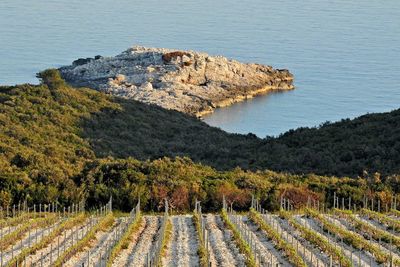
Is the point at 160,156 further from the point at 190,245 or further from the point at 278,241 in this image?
the point at 278,241

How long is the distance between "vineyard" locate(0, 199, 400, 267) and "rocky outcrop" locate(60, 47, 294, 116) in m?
43.0

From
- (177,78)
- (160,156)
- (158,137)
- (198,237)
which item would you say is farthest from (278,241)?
(177,78)

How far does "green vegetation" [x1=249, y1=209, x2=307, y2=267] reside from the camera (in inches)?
673

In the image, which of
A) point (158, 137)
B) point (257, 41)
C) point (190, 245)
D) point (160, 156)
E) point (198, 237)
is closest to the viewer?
point (190, 245)

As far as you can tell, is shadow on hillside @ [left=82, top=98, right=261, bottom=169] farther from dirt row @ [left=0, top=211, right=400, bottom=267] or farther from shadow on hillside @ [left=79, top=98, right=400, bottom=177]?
dirt row @ [left=0, top=211, right=400, bottom=267]

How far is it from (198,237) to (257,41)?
89.8 meters

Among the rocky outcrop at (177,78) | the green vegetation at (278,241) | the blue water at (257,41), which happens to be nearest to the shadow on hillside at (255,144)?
the green vegetation at (278,241)

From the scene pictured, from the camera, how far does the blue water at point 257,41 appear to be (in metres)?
74.8

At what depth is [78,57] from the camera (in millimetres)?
92250

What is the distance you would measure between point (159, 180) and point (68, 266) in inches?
415

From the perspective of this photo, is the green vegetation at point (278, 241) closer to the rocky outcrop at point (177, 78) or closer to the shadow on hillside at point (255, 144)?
the shadow on hillside at point (255, 144)

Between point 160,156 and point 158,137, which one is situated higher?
point 158,137

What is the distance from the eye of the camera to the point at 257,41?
109 metres

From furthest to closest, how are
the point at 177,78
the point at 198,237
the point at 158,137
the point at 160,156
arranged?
the point at 177,78 → the point at 158,137 → the point at 160,156 → the point at 198,237
